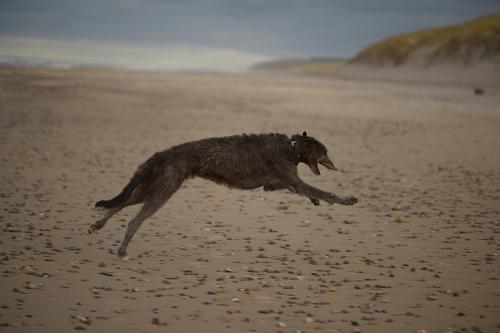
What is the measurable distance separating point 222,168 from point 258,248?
54.3 inches

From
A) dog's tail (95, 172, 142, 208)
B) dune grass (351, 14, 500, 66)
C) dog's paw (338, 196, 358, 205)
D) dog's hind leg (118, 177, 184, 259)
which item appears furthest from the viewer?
dune grass (351, 14, 500, 66)

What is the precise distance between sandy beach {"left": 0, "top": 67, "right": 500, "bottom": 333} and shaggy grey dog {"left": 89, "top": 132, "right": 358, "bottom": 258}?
0.81 meters

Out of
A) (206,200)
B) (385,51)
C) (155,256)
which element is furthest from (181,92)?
(385,51)

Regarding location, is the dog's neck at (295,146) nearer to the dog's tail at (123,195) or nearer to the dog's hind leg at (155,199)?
the dog's hind leg at (155,199)

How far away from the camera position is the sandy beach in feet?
22.1

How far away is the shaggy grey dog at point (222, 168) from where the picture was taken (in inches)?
337

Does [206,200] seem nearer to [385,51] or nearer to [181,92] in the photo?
[181,92]

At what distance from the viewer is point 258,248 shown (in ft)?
30.7

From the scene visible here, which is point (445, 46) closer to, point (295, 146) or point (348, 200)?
point (295, 146)

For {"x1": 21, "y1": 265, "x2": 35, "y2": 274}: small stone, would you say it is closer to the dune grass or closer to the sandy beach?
the sandy beach

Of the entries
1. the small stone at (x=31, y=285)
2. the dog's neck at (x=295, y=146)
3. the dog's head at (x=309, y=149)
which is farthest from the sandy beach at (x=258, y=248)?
the dog's neck at (x=295, y=146)

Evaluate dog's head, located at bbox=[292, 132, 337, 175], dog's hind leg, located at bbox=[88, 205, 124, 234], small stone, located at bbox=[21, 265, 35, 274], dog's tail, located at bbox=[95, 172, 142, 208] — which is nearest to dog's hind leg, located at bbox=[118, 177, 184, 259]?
dog's tail, located at bbox=[95, 172, 142, 208]

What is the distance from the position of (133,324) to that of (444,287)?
3.88 meters

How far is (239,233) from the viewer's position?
1020 cm
